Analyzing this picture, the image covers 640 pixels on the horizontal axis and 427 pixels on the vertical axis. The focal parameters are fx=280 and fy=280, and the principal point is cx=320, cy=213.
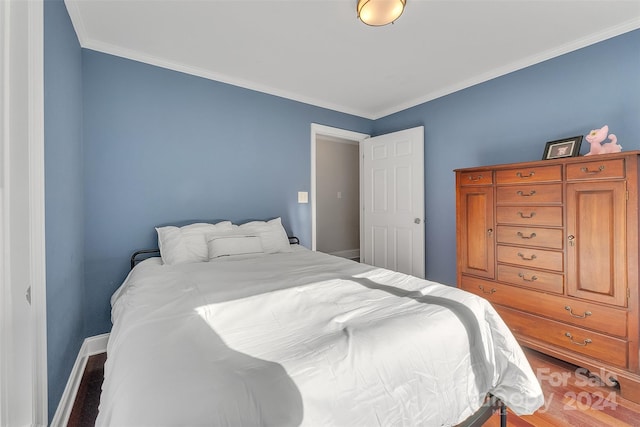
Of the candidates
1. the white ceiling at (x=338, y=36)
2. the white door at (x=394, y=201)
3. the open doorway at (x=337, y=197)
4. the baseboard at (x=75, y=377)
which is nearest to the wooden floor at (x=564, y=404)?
the baseboard at (x=75, y=377)

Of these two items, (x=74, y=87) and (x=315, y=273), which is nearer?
(x=315, y=273)

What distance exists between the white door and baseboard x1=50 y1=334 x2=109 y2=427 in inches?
125

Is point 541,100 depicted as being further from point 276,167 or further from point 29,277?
point 29,277

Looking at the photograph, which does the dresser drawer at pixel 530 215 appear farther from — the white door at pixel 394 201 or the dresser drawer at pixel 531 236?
the white door at pixel 394 201

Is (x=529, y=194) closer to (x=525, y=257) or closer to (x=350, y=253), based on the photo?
(x=525, y=257)

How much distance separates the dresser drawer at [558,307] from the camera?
1.85m

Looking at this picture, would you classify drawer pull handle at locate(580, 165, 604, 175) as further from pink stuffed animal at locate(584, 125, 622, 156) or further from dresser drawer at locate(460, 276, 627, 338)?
dresser drawer at locate(460, 276, 627, 338)

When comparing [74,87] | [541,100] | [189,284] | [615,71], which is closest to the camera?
[189,284]

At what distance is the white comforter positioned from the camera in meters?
0.74

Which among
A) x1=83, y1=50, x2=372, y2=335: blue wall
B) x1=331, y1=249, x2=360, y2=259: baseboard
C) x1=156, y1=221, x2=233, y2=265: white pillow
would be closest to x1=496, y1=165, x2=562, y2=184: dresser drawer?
x1=83, y1=50, x2=372, y2=335: blue wall

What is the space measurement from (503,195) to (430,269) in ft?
4.75

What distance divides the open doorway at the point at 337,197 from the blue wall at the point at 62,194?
375 cm

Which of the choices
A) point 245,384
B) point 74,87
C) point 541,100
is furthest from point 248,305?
point 541,100

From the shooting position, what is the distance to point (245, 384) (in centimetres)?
75
